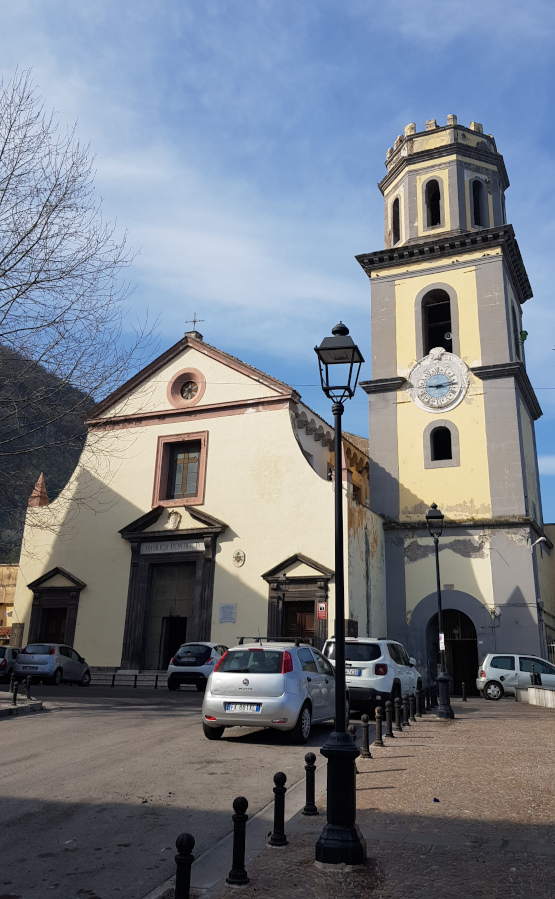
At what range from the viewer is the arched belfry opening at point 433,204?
30.5 metres

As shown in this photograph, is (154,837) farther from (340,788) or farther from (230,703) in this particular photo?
(230,703)

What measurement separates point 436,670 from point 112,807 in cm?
2102

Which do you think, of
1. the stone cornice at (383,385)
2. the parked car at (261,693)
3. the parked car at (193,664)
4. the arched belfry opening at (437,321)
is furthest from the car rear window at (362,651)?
the arched belfry opening at (437,321)

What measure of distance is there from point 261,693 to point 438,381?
763 inches

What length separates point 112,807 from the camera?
707 centimetres

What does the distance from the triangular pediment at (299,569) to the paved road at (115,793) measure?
1045cm

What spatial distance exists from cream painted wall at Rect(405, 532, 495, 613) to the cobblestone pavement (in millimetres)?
14356

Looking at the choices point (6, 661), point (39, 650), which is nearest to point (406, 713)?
point (39, 650)

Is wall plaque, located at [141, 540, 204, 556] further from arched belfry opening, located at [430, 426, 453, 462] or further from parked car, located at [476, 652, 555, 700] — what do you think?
parked car, located at [476, 652, 555, 700]

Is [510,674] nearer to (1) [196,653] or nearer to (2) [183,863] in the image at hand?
(1) [196,653]

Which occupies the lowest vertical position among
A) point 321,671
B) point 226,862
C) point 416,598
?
point 226,862

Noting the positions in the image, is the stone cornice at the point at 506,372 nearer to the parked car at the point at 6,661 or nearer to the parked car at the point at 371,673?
the parked car at the point at 371,673

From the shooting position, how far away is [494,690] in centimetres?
2238

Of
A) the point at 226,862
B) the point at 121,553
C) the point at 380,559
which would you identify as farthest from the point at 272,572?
the point at 226,862
